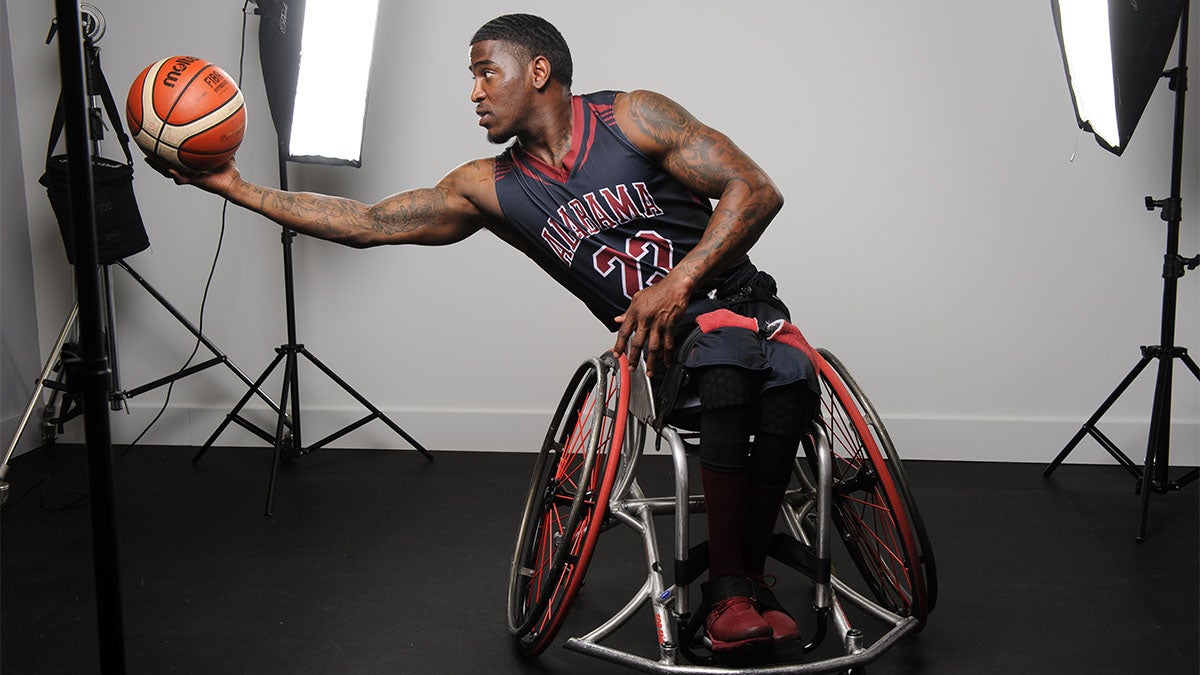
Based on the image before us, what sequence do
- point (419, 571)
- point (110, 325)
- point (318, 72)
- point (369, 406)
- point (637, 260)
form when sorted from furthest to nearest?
point (369, 406) < point (110, 325) < point (318, 72) < point (419, 571) < point (637, 260)

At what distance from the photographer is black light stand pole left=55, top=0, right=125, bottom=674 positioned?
1.05m

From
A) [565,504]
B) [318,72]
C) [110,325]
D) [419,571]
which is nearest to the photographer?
[565,504]

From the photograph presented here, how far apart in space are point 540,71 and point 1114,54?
5.08 feet

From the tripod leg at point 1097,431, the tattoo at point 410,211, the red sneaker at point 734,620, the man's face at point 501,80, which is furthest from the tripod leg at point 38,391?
the tripod leg at point 1097,431

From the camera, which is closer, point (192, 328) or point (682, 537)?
point (682, 537)

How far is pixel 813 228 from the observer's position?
337 cm

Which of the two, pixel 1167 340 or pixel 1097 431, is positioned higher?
pixel 1167 340

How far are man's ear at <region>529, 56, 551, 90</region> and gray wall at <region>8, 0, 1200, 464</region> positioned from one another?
1.25 meters

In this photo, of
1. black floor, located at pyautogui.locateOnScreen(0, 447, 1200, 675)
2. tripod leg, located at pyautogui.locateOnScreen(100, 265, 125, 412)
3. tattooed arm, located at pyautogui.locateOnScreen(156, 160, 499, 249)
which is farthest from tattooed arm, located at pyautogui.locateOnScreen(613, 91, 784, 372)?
tripod leg, located at pyautogui.locateOnScreen(100, 265, 125, 412)

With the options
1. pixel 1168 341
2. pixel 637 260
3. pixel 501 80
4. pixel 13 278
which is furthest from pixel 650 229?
pixel 13 278

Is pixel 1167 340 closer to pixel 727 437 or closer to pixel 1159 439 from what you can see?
pixel 1159 439

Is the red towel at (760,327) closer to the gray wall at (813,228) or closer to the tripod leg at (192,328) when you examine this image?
the gray wall at (813,228)

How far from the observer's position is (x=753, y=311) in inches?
81.6

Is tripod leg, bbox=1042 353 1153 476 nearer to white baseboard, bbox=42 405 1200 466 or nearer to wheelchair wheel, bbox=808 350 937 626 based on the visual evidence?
white baseboard, bbox=42 405 1200 466
